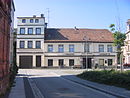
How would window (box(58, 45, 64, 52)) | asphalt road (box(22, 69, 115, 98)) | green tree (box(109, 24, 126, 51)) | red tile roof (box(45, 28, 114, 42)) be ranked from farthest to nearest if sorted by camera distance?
1. red tile roof (box(45, 28, 114, 42))
2. window (box(58, 45, 64, 52))
3. green tree (box(109, 24, 126, 51))
4. asphalt road (box(22, 69, 115, 98))

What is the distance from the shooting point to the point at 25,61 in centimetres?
Result: 6856

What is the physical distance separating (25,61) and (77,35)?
596 inches

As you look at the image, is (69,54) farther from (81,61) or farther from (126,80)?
(126,80)

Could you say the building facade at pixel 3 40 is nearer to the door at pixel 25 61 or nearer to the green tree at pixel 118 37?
the green tree at pixel 118 37

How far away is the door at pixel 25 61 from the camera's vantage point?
68.2 metres

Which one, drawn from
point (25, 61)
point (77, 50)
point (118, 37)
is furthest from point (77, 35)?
point (118, 37)

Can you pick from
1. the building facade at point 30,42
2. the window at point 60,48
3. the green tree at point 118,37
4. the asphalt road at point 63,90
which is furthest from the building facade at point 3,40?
the window at point 60,48

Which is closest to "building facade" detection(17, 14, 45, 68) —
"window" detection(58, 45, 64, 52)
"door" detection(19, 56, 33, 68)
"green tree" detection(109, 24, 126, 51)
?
"door" detection(19, 56, 33, 68)

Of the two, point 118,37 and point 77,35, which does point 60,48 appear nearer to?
point 77,35

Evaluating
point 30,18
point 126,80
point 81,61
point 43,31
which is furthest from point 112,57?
point 126,80

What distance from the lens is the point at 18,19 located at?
225 ft

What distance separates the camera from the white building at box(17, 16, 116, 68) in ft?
225

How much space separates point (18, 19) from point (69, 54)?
15.6 meters

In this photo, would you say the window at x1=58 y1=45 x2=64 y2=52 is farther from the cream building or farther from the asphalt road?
the asphalt road
